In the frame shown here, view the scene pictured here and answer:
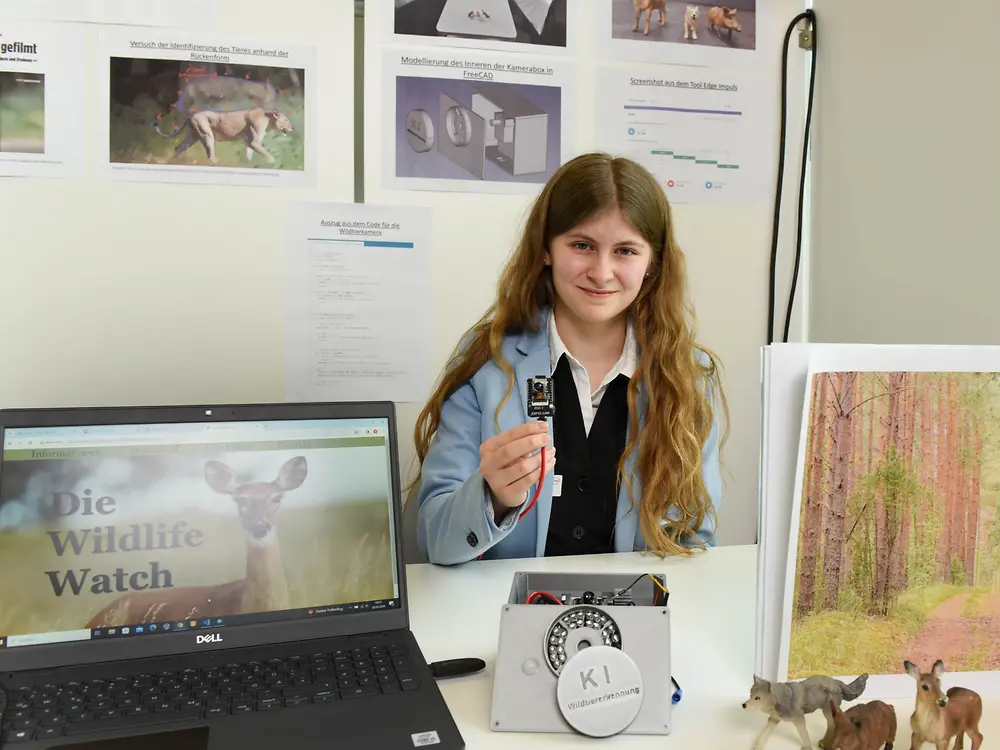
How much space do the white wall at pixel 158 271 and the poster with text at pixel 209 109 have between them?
2cm

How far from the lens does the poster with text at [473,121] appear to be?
1.48m

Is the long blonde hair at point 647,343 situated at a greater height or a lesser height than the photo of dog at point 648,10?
lesser

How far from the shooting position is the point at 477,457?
1240 mm

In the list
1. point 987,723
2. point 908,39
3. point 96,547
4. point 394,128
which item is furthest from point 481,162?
point 987,723

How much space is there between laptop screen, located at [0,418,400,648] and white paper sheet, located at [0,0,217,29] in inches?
38.2

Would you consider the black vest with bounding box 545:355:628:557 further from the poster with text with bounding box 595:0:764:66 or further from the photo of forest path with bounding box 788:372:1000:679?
the poster with text with bounding box 595:0:764:66

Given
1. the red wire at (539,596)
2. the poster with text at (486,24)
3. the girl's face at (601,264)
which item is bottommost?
the red wire at (539,596)

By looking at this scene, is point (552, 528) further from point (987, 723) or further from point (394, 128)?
point (394, 128)

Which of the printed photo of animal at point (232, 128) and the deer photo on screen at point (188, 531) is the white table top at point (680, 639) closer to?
the deer photo on screen at point (188, 531)

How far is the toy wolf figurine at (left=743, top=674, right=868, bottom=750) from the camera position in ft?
1.91

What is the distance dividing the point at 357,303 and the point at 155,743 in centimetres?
101

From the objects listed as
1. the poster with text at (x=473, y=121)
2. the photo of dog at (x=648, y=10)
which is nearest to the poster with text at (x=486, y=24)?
the poster with text at (x=473, y=121)

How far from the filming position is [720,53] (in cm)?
162

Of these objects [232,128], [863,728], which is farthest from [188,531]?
[232,128]
